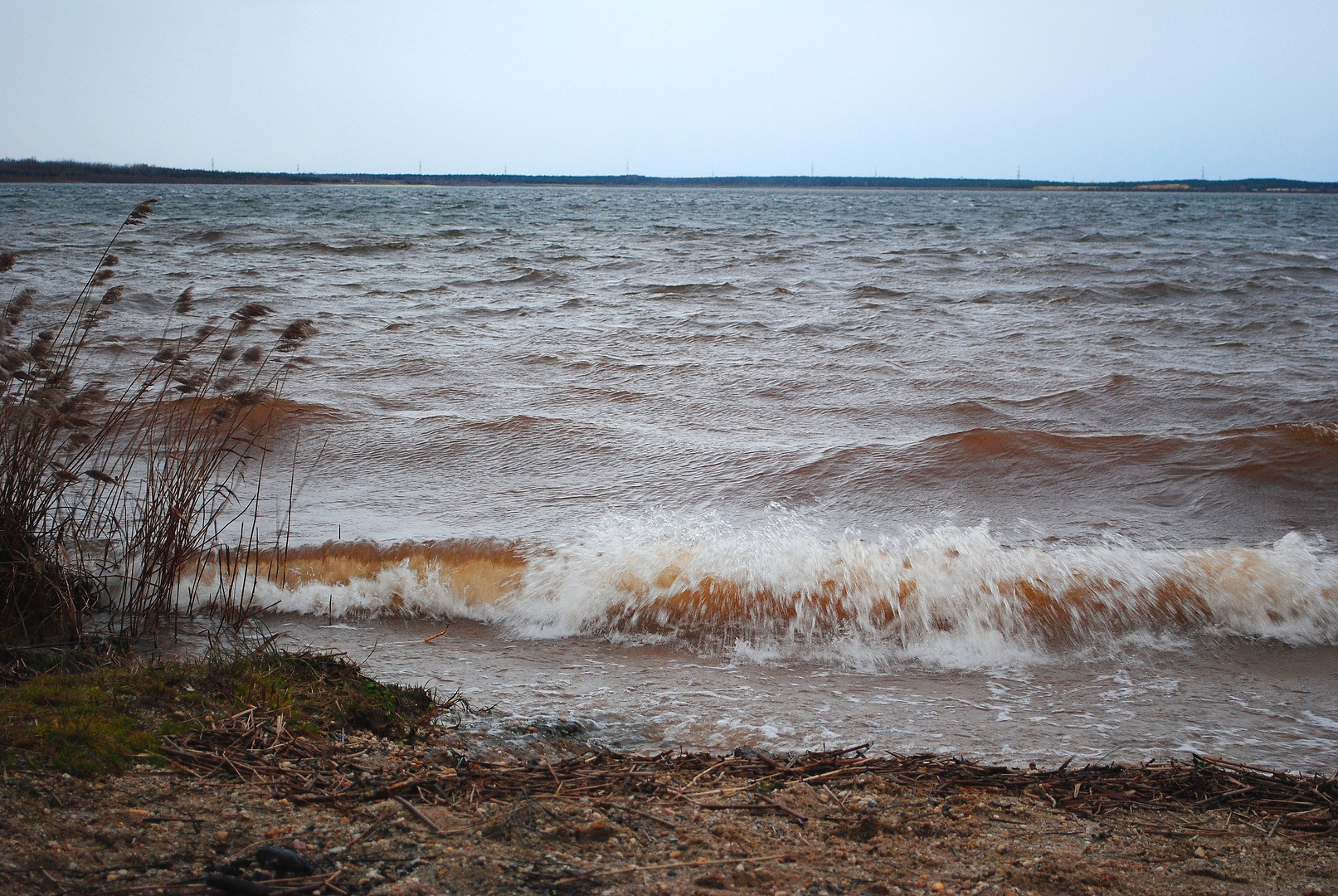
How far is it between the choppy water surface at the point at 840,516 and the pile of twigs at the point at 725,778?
0.35 meters

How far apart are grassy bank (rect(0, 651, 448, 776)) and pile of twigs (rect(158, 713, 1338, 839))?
13 centimetres

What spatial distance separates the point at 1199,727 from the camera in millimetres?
3309

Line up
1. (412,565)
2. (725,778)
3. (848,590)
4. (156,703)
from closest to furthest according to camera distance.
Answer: (725,778) < (156,703) < (848,590) < (412,565)

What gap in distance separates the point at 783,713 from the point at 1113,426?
19.1 ft

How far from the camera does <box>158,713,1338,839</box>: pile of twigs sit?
241 centimetres

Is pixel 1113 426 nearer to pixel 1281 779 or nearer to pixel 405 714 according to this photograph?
pixel 1281 779

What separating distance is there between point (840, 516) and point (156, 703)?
3986 millimetres

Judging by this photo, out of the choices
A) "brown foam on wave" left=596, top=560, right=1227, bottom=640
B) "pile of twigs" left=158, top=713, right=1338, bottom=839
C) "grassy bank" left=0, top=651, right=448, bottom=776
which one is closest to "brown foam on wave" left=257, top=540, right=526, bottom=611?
"brown foam on wave" left=596, top=560, right=1227, bottom=640

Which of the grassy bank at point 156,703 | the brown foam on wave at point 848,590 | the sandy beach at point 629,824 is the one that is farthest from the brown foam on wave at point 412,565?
the sandy beach at point 629,824

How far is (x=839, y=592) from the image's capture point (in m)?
4.52

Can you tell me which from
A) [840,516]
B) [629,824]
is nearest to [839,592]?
[840,516]

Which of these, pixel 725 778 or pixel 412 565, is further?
pixel 412 565

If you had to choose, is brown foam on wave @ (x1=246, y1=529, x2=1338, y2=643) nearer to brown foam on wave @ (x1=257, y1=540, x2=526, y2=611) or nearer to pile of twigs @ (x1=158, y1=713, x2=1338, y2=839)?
brown foam on wave @ (x1=257, y1=540, x2=526, y2=611)

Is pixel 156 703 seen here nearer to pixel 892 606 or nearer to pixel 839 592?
pixel 839 592
